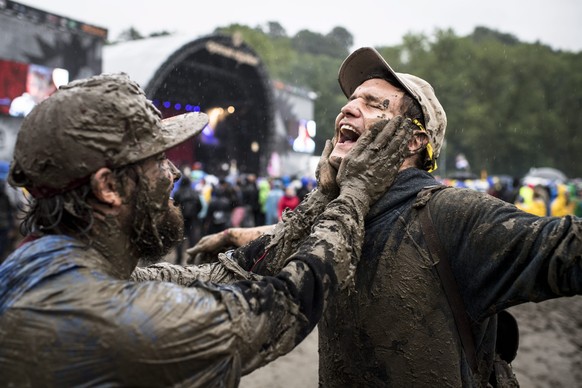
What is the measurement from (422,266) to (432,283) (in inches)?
2.8

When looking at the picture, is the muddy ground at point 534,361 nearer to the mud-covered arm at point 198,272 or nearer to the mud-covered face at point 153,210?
the mud-covered arm at point 198,272

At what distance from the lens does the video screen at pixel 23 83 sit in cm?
1548

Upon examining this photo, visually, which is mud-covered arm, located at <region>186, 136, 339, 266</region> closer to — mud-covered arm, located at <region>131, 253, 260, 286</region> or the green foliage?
mud-covered arm, located at <region>131, 253, 260, 286</region>

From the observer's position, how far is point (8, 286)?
1.35m

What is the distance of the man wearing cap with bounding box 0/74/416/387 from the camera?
1.26 m

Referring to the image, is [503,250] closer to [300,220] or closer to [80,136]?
[300,220]

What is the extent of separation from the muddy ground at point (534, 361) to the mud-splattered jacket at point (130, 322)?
3360 millimetres

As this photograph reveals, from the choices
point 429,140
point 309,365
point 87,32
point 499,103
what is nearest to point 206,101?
point 87,32

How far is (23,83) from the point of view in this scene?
52.1ft

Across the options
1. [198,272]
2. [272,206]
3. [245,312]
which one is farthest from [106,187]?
[272,206]

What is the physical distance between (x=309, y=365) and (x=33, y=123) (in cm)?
420

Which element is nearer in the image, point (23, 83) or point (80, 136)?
point (80, 136)

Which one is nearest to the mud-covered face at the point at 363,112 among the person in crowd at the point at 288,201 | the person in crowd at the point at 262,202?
the person in crowd at the point at 288,201

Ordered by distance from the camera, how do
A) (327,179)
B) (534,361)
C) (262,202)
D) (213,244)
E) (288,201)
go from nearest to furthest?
(327,179) < (213,244) < (534,361) < (288,201) < (262,202)
